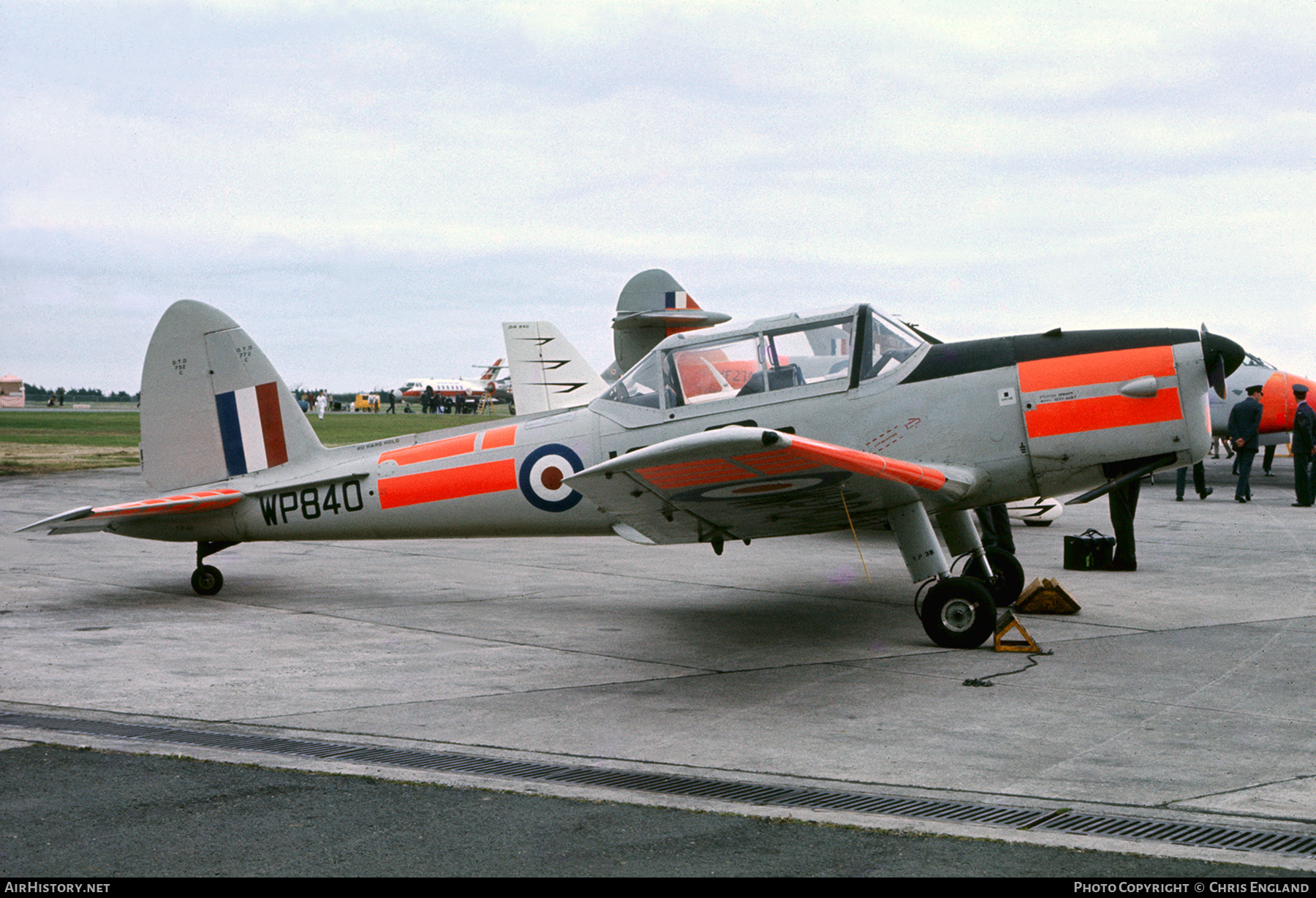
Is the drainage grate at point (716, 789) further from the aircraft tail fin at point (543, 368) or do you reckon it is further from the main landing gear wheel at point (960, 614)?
the aircraft tail fin at point (543, 368)

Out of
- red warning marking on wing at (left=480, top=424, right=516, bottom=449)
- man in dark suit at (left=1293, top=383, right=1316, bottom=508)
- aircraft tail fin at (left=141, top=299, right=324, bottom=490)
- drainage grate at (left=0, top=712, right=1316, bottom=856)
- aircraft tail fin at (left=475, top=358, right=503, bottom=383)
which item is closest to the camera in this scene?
drainage grate at (left=0, top=712, right=1316, bottom=856)

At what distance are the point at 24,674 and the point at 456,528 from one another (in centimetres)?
332

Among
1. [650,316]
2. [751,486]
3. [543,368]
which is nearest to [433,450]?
[751,486]

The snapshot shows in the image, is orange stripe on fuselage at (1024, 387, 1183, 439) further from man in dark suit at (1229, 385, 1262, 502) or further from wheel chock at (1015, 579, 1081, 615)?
man in dark suit at (1229, 385, 1262, 502)

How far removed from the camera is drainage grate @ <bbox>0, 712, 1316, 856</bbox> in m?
3.73

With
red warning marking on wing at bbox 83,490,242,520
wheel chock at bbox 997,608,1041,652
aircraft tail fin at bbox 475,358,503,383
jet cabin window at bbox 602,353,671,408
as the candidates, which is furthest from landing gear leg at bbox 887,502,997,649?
aircraft tail fin at bbox 475,358,503,383

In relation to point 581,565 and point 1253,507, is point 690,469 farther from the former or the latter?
point 1253,507

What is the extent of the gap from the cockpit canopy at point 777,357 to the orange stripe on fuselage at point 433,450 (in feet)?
5.77

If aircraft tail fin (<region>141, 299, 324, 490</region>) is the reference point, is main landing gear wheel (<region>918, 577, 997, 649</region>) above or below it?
below

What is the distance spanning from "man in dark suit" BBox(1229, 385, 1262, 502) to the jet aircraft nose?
11.5m

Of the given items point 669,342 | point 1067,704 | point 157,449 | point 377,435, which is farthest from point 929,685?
point 377,435

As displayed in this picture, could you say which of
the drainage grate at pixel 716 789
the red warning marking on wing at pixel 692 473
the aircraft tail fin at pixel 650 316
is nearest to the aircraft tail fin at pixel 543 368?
the aircraft tail fin at pixel 650 316

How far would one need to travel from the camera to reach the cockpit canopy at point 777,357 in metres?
7.89

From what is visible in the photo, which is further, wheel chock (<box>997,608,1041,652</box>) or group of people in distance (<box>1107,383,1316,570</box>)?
group of people in distance (<box>1107,383,1316,570</box>)
